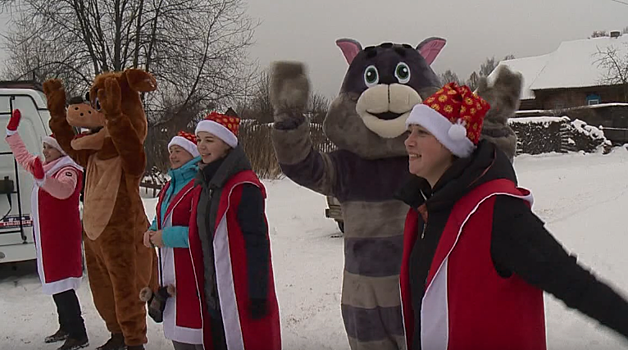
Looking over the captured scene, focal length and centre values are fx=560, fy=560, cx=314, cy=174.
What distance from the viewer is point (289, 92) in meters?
2.96

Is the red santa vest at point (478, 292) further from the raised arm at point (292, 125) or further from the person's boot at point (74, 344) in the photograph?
the person's boot at point (74, 344)

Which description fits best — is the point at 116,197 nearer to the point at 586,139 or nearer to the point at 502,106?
the point at 502,106

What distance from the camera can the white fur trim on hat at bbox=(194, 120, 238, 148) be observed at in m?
3.32

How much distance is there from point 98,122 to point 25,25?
471 inches

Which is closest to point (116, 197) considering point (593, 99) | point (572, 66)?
point (593, 99)

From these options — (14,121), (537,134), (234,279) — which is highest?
(14,121)

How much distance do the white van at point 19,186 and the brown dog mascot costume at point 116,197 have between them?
223 cm

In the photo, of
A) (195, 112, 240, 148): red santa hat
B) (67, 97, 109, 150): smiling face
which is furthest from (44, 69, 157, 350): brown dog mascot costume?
(195, 112, 240, 148): red santa hat

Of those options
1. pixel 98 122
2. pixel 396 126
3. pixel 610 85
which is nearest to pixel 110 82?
pixel 98 122

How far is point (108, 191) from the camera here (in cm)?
399

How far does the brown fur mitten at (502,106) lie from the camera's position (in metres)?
3.31

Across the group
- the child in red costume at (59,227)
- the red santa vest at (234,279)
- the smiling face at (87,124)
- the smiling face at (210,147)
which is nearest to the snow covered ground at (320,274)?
the child in red costume at (59,227)

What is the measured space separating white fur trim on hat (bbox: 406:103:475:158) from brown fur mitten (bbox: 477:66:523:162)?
4.01 ft

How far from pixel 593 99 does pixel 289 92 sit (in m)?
36.5
